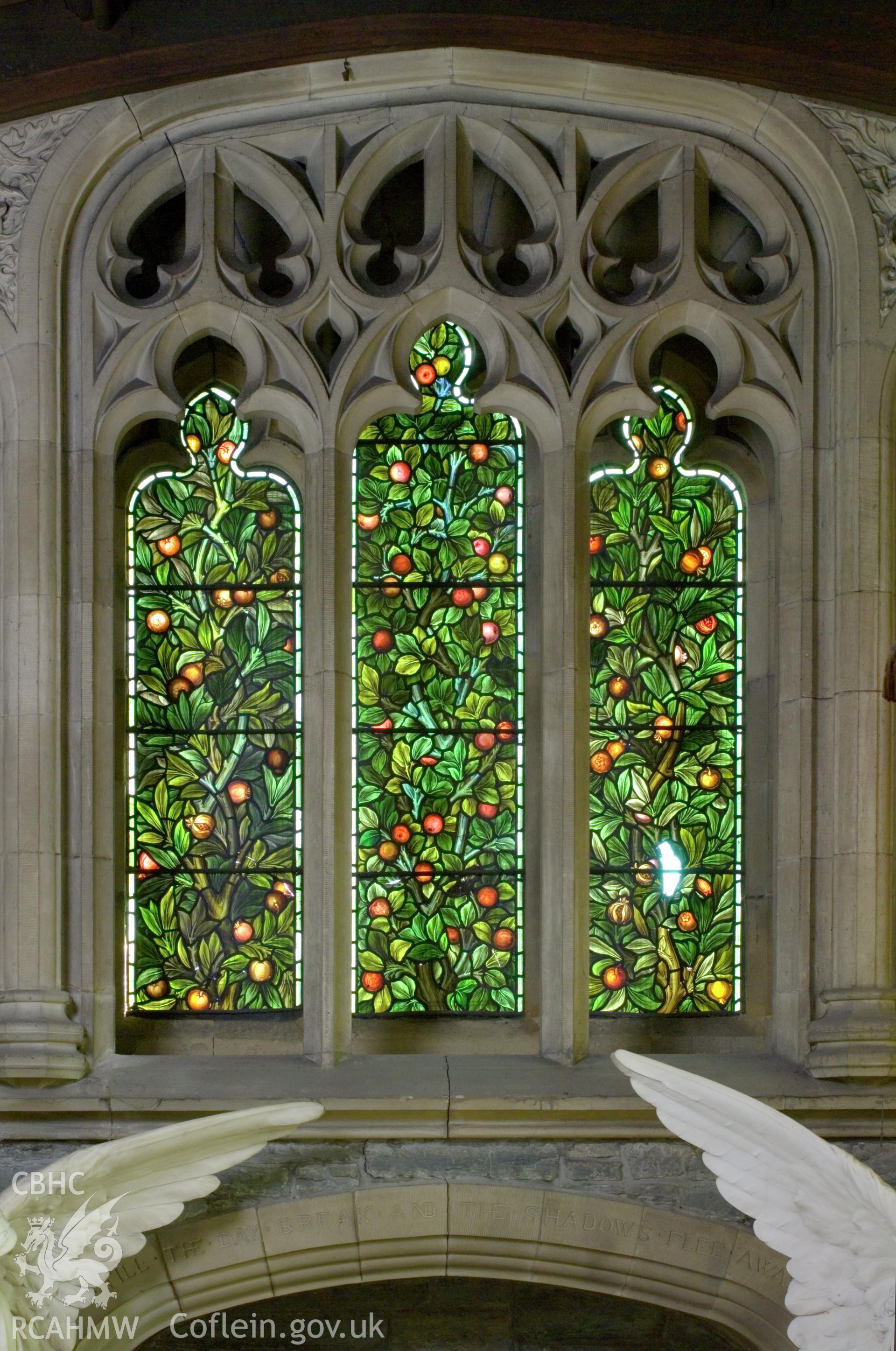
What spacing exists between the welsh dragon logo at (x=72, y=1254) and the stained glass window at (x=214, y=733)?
105 centimetres

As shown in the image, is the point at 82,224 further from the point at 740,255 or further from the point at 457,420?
the point at 740,255

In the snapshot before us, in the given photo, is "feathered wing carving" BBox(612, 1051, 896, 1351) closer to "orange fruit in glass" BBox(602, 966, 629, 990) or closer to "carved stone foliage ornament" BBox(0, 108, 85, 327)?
"orange fruit in glass" BBox(602, 966, 629, 990)

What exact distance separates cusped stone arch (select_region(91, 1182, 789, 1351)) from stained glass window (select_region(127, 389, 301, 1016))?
2.65 feet

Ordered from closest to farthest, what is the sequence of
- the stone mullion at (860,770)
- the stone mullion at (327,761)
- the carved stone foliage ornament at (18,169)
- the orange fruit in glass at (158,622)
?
the stone mullion at (860,770) → the stone mullion at (327,761) → the carved stone foliage ornament at (18,169) → the orange fruit in glass at (158,622)

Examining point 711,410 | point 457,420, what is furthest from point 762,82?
point 457,420

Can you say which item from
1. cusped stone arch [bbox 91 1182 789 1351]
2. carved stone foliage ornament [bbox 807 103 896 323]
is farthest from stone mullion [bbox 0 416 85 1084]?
carved stone foliage ornament [bbox 807 103 896 323]

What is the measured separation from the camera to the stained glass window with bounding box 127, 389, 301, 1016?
6664 mm

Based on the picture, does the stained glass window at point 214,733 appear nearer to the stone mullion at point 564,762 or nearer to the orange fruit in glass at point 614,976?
the stone mullion at point 564,762

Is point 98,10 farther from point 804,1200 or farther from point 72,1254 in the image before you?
point 804,1200

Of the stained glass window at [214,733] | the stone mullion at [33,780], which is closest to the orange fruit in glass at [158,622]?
the stained glass window at [214,733]

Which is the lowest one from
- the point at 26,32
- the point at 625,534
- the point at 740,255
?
the point at 625,534

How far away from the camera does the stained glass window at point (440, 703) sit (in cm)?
Answer: 670

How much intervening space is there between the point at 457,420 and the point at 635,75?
127 centimetres

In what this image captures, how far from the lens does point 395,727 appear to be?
22.3 feet
